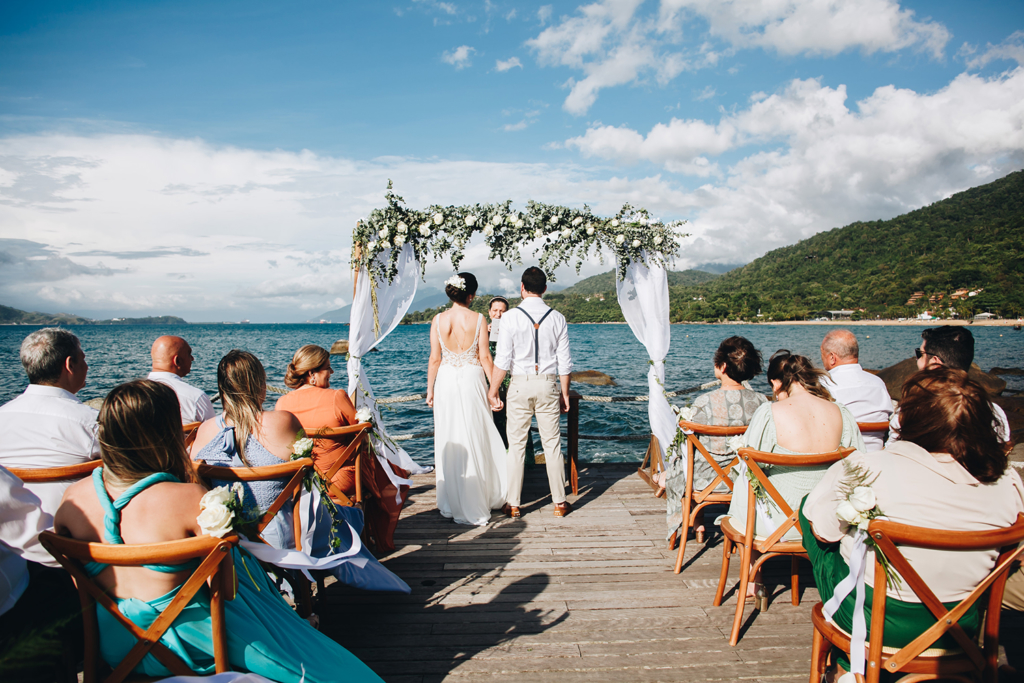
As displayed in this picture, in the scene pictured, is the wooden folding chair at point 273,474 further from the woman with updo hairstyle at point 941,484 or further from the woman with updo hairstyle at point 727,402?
the woman with updo hairstyle at point 727,402

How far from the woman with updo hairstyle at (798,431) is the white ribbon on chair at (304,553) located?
7.14ft

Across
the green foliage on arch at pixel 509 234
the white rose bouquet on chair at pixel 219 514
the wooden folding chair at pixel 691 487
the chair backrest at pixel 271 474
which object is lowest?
the wooden folding chair at pixel 691 487

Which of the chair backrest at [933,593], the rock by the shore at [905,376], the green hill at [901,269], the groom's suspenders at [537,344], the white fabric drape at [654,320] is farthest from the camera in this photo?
the green hill at [901,269]

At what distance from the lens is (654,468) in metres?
5.50

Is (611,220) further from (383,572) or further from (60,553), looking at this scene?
(60,553)

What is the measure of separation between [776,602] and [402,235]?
4499 millimetres

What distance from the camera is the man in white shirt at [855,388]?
3656 millimetres

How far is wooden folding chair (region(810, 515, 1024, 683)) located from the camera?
5.44ft

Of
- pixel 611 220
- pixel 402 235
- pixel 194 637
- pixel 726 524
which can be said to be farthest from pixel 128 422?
pixel 611 220

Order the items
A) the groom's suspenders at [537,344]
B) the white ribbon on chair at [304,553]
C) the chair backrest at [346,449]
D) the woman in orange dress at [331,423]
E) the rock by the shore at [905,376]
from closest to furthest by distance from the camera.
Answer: the white ribbon on chair at [304,553] < the chair backrest at [346,449] < the woman in orange dress at [331,423] < the groom's suspenders at [537,344] < the rock by the shore at [905,376]

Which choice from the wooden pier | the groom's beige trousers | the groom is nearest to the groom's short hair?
the groom

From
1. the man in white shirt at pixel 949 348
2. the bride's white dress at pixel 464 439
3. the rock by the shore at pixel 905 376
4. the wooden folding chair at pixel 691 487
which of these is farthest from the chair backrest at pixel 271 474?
the rock by the shore at pixel 905 376

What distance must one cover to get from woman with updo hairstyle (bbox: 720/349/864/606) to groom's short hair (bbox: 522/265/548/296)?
219cm

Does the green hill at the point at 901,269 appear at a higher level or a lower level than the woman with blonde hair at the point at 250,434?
higher
